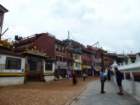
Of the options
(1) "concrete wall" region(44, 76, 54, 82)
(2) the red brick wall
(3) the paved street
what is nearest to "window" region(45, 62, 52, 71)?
(1) "concrete wall" region(44, 76, 54, 82)

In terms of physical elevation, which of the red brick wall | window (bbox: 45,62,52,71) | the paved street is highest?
the red brick wall

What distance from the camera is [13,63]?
2461 centimetres

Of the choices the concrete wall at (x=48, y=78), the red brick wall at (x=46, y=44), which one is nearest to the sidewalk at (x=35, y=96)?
the concrete wall at (x=48, y=78)

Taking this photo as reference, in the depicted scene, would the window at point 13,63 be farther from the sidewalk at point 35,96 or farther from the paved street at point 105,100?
the paved street at point 105,100

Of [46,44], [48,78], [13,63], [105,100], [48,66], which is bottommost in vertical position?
[105,100]

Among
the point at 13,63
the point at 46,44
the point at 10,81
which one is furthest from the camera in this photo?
the point at 46,44

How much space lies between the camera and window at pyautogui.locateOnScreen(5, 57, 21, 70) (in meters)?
23.5

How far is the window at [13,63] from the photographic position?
23.5m

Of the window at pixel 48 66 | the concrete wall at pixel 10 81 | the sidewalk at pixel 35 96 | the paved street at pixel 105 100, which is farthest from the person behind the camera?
the window at pixel 48 66

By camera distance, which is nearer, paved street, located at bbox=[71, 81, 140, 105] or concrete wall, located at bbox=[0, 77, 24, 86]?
paved street, located at bbox=[71, 81, 140, 105]

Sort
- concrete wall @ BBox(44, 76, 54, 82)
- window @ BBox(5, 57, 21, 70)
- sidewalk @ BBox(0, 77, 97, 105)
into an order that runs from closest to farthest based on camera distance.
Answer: sidewalk @ BBox(0, 77, 97, 105), window @ BBox(5, 57, 21, 70), concrete wall @ BBox(44, 76, 54, 82)

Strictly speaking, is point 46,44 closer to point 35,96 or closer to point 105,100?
point 35,96

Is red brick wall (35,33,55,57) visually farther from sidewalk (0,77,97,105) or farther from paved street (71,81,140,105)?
paved street (71,81,140,105)

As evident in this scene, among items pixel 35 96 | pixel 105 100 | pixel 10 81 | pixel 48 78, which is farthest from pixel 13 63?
pixel 105 100
